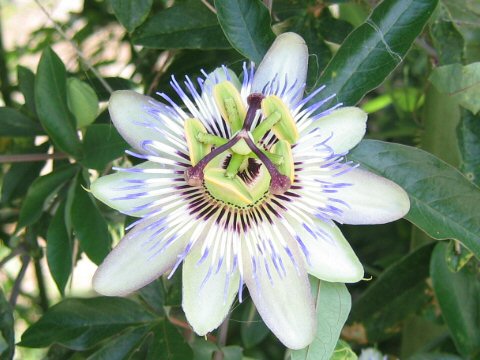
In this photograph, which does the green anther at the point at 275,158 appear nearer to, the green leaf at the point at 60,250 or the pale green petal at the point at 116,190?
the pale green petal at the point at 116,190

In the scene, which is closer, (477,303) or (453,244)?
(453,244)

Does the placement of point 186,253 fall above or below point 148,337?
above

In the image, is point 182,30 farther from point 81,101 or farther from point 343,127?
point 343,127

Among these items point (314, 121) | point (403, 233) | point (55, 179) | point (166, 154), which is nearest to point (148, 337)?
point (55, 179)

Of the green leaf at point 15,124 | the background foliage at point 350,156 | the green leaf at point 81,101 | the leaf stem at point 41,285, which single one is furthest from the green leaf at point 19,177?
the leaf stem at point 41,285

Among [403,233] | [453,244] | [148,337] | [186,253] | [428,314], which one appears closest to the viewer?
[186,253]

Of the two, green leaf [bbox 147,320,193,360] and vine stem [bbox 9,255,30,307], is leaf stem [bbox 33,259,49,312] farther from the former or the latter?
green leaf [bbox 147,320,193,360]

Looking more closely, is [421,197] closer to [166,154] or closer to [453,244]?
[453,244]
